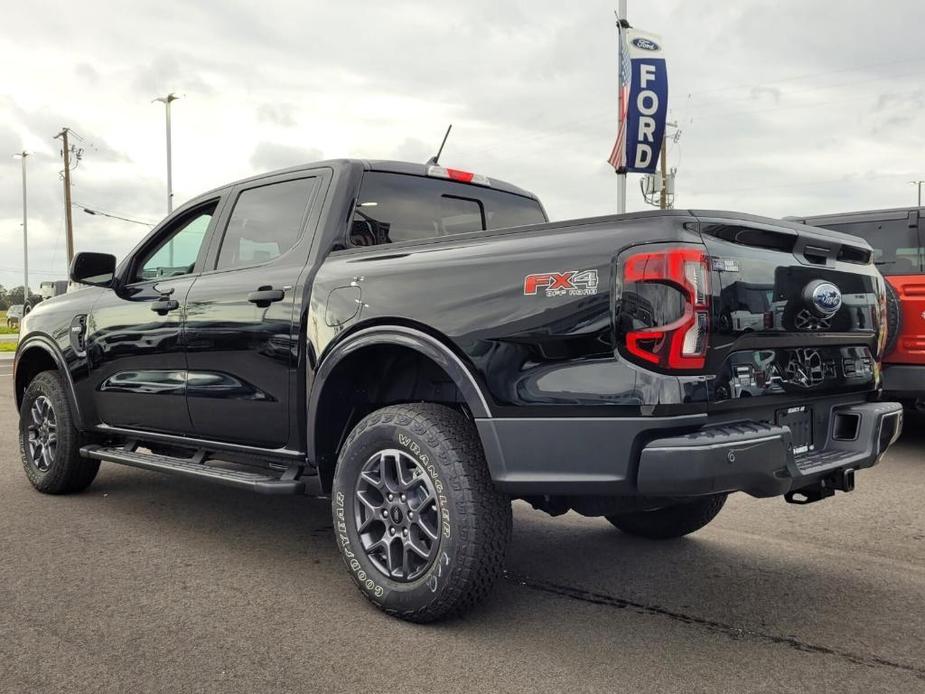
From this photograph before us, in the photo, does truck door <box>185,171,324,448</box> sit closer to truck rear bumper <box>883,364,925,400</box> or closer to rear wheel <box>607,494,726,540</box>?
rear wheel <box>607,494,726,540</box>

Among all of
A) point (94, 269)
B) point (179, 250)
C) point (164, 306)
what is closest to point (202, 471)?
point (164, 306)

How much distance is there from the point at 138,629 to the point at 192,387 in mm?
1493

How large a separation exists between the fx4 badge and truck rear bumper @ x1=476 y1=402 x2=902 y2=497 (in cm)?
43

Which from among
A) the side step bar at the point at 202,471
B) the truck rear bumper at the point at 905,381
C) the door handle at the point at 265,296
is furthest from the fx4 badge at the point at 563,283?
the truck rear bumper at the point at 905,381

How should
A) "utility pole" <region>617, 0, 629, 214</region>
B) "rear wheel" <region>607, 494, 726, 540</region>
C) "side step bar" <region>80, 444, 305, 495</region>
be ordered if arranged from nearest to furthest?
"side step bar" <region>80, 444, 305, 495</region> < "rear wheel" <region>607, 494, 726, 540</region> < "utility pole" <region>617, 0, 629, 214</region>

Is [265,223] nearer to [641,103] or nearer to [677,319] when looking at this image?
[677,319]

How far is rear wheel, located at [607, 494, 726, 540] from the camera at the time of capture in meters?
4.37

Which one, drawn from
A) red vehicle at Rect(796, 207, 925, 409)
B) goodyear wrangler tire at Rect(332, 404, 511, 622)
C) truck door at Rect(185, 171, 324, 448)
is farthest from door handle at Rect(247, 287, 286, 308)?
red vehicle at Rect(796, 207, 925, 409)

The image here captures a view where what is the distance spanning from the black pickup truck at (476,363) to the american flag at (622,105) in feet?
28.9

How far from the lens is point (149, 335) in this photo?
479 cm

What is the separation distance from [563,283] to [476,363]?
0.46 metres

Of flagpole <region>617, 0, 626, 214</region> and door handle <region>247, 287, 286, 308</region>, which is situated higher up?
flagpole <region>617, 0, 626, 214</region>

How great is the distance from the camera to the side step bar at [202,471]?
3924 mm

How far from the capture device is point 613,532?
16.0 ft
